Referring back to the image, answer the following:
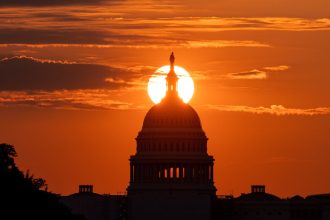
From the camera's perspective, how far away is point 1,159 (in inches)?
7869

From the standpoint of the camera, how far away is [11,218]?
625 ft

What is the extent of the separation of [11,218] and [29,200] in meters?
7.86

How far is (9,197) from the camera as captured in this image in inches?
7677

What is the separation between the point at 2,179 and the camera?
7741 inches

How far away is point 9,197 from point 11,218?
470 cm

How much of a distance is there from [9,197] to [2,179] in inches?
83.2

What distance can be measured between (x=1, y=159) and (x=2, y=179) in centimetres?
353

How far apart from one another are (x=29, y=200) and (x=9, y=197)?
349 cm

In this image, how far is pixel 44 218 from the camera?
198 metres

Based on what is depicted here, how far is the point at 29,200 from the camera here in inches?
7805

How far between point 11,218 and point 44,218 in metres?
8.23
